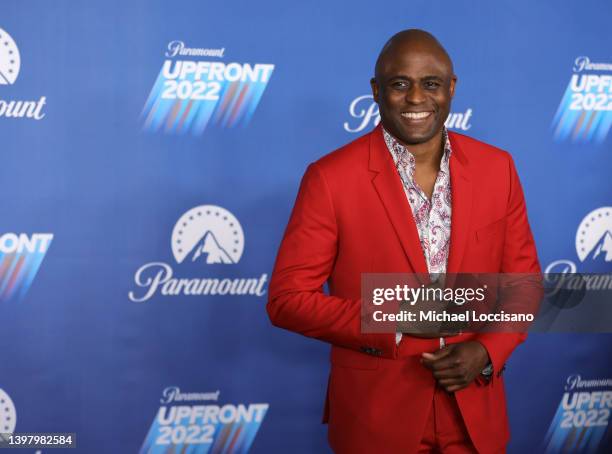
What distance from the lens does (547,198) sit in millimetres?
3090

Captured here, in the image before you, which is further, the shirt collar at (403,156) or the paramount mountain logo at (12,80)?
the paramount mountain logo at (12,80)

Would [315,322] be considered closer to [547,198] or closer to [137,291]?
[137,291]

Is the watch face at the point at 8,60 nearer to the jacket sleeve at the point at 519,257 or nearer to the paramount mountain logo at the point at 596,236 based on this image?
the jacket sleeve at the point at 519,257

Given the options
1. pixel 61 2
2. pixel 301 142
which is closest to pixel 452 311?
pixel 301 142

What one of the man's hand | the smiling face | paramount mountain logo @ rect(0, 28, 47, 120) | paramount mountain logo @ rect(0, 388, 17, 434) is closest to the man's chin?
the smiling face

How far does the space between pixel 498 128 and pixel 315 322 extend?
169 cm

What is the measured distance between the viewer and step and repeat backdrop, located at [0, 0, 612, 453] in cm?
275

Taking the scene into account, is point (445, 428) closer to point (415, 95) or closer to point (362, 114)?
point (415, 95)

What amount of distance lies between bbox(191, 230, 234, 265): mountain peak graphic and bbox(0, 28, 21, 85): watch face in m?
0.95

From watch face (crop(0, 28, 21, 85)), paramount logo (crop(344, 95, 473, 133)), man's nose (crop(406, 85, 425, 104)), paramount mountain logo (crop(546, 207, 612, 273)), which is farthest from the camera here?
paramount mountain logo (crop(546, 207, 612, 273))

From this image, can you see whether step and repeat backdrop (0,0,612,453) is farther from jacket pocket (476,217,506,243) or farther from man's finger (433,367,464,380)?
man's finger (433,367,464,380)

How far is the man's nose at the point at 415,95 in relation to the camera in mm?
1747

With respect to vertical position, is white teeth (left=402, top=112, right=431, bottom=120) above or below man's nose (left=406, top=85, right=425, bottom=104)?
below

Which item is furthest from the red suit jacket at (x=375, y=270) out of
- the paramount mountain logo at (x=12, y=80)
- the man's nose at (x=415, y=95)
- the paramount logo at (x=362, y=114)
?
the paramount mountain logo at (x=12, y=80)
